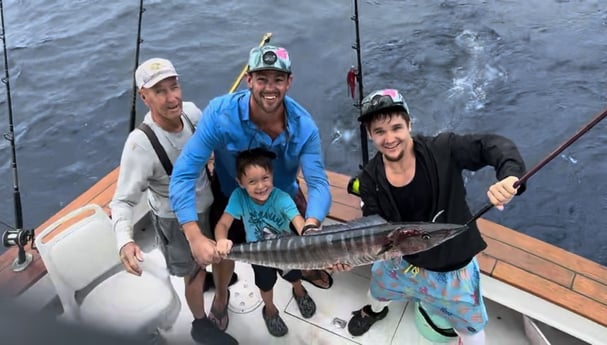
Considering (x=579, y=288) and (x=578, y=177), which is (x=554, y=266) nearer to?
(x=579, y=288)

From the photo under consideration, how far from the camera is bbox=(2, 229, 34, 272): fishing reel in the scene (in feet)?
10.3

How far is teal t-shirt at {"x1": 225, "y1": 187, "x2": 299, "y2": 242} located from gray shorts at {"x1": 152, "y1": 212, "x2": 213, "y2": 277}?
8.5 inches

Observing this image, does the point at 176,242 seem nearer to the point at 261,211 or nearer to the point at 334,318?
the point at 261,211

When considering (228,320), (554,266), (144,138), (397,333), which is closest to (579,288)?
(554,266)

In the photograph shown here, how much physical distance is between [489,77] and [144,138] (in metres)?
6.06

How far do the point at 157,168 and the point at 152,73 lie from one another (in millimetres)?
489

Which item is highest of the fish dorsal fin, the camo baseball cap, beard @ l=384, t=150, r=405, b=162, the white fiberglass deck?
the camo baseball cap

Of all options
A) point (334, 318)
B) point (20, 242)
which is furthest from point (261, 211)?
point (20, 242)

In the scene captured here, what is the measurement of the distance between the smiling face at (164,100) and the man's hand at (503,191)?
1.59 meters

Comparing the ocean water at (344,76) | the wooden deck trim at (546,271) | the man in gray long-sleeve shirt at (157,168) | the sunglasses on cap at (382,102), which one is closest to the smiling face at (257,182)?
the man in gray long-sleeve shirt at (157,168)

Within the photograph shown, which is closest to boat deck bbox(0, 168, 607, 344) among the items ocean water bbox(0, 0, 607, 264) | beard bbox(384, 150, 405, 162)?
beard bbox(384, 150, 405, 162)

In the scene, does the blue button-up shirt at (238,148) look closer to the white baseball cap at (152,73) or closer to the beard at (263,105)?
the beard at (263,105)

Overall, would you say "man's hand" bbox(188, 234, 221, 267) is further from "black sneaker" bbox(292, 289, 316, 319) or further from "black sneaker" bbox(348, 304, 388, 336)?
"black sneaker" bbox(348, 304, 388, 336)

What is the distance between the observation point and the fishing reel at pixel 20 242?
3154 mm
